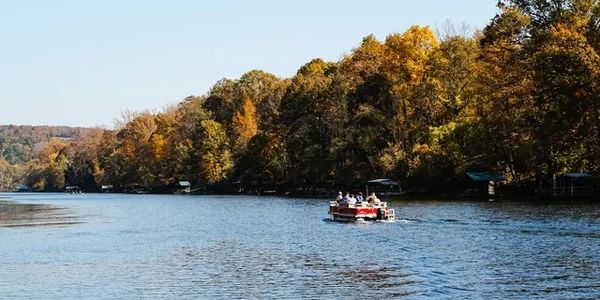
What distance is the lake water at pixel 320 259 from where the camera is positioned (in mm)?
27109

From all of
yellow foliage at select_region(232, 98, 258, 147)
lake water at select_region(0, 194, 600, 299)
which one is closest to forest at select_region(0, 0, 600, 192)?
yellow foliage at select_region(232, 98, 258, 147)

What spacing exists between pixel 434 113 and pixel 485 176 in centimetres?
1459

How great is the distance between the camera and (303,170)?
398 ft

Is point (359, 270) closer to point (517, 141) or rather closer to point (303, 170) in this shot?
point (517, 141)

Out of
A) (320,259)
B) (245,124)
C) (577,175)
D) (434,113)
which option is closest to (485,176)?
(577,175)

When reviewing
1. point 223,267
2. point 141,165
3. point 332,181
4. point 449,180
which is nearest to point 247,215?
point 449,180

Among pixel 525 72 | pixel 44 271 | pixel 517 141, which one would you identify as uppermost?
pixel 525 72

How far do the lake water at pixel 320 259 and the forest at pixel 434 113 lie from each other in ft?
51.1

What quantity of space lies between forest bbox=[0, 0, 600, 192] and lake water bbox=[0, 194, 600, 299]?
1558 centimetres

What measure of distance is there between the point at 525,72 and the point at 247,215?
30.2 meters

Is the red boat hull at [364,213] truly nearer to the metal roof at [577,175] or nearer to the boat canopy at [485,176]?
the metal roof at [577,175]

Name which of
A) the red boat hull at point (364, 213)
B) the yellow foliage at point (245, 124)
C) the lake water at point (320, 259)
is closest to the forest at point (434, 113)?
the yellow foliage at point (245, 124)

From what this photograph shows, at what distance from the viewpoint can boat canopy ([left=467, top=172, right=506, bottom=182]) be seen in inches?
3221

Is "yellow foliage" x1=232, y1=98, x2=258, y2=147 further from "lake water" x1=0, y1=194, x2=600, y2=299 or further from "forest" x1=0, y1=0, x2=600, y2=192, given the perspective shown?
"lake water" x1=0, y1=194, x2=600, y2=299
